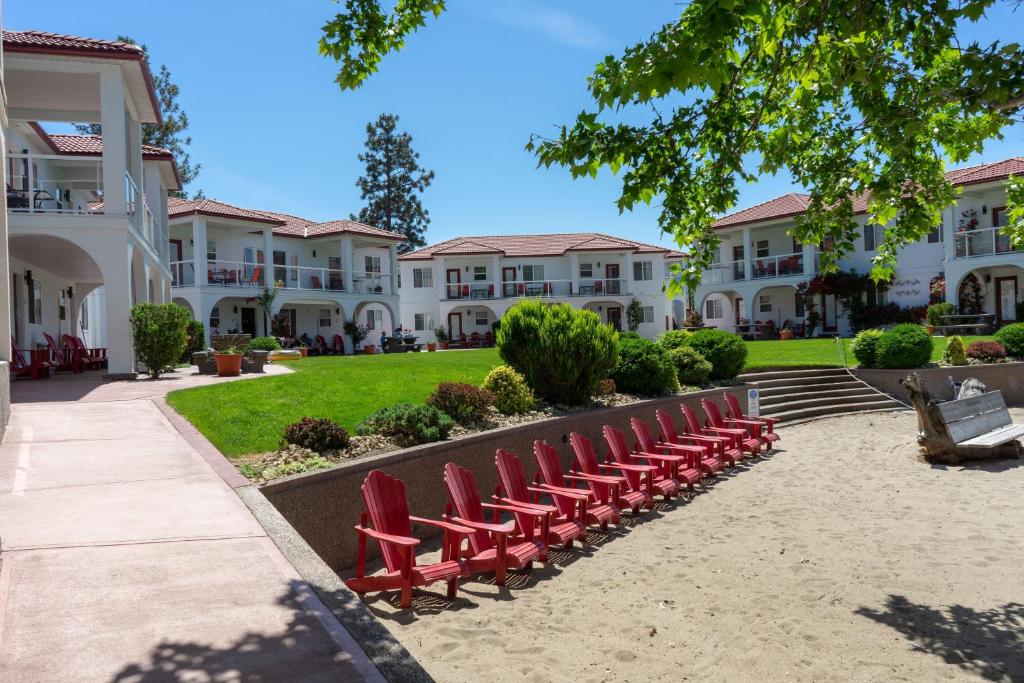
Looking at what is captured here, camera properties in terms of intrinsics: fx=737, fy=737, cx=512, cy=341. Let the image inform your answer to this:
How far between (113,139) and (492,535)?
43.9 ft

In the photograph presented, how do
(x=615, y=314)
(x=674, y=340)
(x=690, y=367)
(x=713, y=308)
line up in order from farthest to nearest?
1. (x=615, y=314)
2. (x=713, y=308)
3. (x=674, y=340)
4. (x=690, y=367)

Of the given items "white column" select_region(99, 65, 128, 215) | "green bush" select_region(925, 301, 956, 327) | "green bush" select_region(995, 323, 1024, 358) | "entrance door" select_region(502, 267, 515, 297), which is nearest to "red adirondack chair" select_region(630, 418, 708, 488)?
"white column" select_region(99, 65, 128, 215)

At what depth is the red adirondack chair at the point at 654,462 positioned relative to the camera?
991 centimetres

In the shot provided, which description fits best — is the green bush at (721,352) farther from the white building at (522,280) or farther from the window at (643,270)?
the window at (643,270)

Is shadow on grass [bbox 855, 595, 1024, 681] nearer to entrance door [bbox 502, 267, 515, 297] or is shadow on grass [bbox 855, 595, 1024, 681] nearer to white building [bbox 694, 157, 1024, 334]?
white building [bbox 694, 157, 1024, 334]

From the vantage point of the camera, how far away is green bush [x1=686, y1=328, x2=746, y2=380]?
58.2 ft

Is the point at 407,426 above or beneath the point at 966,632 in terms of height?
above

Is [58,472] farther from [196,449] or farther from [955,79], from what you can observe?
[955,79]

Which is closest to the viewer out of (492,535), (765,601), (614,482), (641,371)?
(765,601)

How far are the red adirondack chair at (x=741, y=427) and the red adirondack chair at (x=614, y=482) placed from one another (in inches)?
153

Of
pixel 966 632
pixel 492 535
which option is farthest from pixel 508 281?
pixel 966 632

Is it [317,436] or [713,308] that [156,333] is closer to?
[317,436]

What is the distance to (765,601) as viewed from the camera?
21.0 ft

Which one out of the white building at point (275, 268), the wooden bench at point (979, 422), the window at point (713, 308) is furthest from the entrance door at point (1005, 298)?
the white building at point (275, 268)
